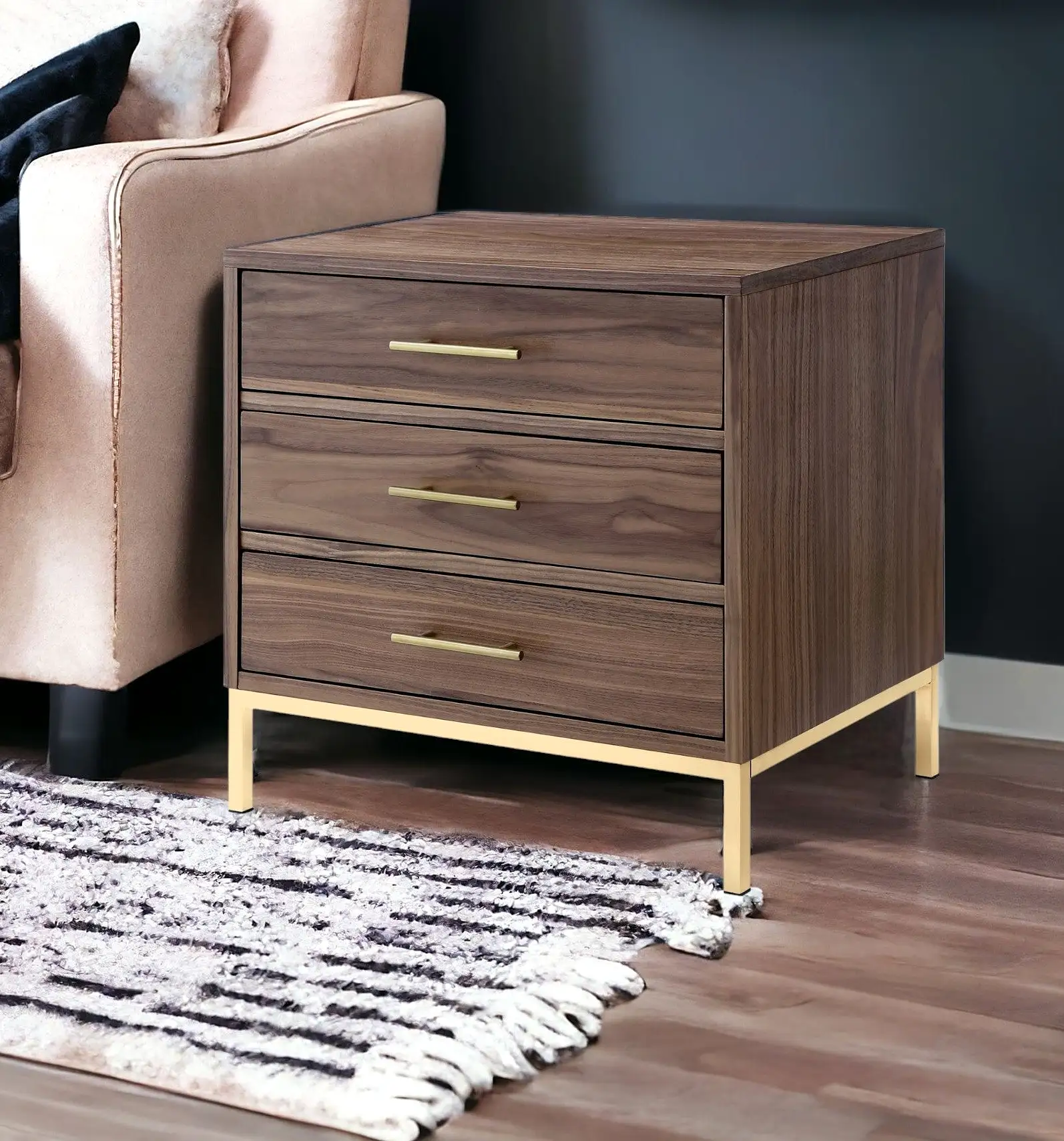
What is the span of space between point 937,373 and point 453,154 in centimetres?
70

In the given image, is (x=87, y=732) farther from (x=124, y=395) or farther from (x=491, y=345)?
(x=491, y=345)

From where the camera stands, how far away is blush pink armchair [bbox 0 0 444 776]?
67.7 inches

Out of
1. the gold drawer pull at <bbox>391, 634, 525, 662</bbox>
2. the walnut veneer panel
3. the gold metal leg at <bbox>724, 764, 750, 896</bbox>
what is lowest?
the gold metal leg at <bbox>724, 764, 750, 896</bbox>

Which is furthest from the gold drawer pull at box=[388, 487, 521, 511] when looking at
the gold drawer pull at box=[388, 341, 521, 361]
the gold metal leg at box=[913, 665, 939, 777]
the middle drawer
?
the gold metal leg at box=[913, 665, 939, 777]

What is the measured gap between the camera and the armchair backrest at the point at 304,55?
82.4 inches

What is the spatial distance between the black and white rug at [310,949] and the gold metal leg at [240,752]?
0.02m

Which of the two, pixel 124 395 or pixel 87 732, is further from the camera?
pixel 87 732

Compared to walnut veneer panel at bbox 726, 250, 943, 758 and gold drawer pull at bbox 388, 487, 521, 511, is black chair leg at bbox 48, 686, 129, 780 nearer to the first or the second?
gold drawer pull at bbox 388, 487, 521, 511

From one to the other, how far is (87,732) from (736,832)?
0.67 metres

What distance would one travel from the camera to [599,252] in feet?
5.48

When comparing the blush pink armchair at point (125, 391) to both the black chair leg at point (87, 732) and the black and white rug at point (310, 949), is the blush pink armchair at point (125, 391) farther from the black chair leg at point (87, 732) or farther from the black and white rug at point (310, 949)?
the black and white rug at point (310, 949)

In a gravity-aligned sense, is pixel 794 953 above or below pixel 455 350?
below

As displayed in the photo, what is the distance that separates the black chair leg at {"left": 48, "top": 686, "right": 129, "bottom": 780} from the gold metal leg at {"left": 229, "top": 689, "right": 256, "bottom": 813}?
5.3 inches

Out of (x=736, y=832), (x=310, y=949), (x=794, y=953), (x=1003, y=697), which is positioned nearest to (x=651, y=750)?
(x=736, y=832)
